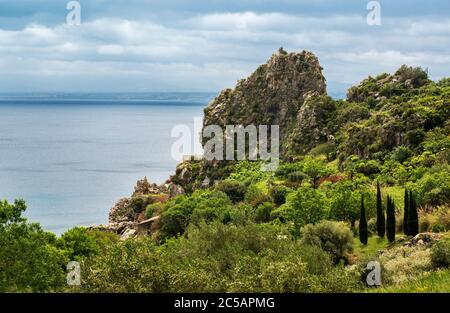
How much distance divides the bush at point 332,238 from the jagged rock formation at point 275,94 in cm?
7354

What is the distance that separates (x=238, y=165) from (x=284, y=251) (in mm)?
78814

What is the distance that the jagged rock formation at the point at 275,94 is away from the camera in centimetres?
12412

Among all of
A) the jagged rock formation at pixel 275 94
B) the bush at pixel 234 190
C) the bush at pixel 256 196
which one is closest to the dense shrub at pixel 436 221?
the bush at pixel 256 196

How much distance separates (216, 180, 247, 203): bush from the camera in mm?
91250

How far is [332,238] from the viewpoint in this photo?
46.3 meters

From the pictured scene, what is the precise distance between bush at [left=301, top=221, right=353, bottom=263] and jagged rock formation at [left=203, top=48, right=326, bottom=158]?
73.5m

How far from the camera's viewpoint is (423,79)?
117 m

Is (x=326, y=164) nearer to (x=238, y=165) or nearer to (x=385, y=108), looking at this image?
(x=385, y=108)

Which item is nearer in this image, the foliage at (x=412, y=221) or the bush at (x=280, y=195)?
the foliage at (x=412, y=221)

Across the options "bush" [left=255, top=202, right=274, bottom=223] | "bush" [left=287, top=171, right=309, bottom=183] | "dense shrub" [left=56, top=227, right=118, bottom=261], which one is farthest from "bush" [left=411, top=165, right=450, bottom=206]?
"dense shrub" [left=56, top=227, right=118, bottom=261]

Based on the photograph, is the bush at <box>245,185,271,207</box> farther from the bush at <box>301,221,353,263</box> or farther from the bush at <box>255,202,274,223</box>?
the bush at <box>301,221,353,263</box>

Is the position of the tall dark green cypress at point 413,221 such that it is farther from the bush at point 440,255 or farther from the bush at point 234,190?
the bush at point 234,190

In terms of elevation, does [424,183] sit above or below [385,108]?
below
